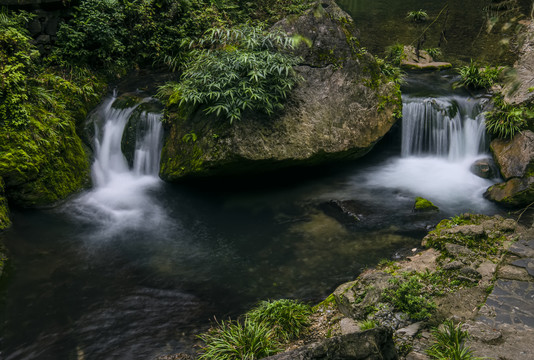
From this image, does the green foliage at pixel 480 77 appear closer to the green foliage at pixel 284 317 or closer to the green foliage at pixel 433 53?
the green foliage at pixel 433 53

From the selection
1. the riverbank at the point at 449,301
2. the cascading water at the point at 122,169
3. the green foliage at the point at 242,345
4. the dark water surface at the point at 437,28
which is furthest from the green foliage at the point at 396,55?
the green foliage at the point at 242,345

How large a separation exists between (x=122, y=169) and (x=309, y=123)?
15.6 feet

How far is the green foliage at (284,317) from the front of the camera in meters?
4.81

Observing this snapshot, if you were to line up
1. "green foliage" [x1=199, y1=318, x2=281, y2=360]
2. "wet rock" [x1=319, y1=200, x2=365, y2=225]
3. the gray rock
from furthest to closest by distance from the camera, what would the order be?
"wet rock" [x1=319, y1=200, x2=365, y2=225] < "green foliage" [x1=199, y1=318, x2=281, y2=360] < the gray rock

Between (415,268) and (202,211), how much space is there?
4.63 metres

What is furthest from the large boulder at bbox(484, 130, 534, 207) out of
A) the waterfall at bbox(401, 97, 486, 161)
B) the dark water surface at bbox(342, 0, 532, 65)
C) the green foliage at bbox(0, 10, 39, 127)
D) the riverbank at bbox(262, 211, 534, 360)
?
the green foliage at bbox(0, 10, 39, 127)

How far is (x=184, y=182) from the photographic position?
9164 mm

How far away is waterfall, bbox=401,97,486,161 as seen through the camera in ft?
34.0

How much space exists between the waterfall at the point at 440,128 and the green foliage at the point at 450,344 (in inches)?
289

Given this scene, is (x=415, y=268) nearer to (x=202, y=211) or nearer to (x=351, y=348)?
(x=351, y=348)

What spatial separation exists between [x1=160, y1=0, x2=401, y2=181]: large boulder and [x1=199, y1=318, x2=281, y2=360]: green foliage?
4276 mm

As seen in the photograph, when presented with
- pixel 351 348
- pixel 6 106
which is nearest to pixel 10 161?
pixel 6 106

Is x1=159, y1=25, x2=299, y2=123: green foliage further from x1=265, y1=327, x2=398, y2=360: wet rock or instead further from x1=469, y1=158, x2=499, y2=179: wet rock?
x1=265, y1=327, x2=398, y2=360: wet rock

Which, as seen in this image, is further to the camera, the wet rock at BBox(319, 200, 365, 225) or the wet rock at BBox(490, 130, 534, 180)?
the wet rock at BBox(490, 130, 534, 180)
